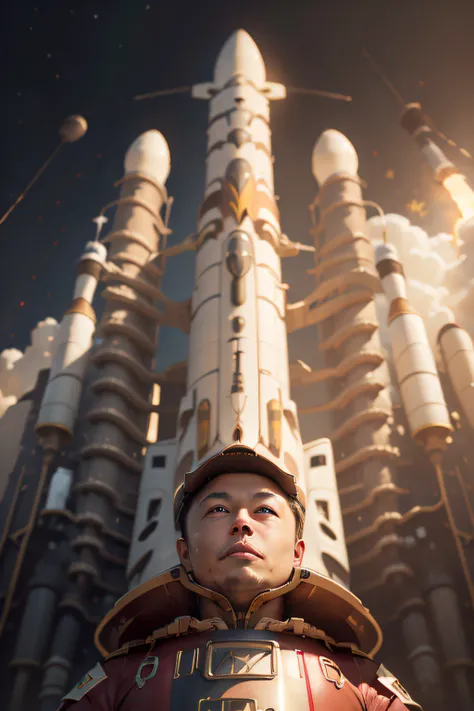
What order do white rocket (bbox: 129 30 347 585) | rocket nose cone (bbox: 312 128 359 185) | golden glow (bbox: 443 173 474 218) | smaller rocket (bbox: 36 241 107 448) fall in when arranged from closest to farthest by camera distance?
white rocket (bbox: 129 30 347 585) < smaller rocket (bbox: 36 241 107 448) < rocket nose cone (bbox: 312 128 359 185) < golden glow (bbox: 443 173 474 218)

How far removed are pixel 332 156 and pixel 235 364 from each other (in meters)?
14.2

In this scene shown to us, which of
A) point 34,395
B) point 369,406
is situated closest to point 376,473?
point 369,406

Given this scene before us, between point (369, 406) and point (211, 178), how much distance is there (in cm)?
823

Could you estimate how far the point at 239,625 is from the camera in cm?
400

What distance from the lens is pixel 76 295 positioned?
55.2 feet

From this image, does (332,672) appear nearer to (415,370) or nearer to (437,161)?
(415,370)

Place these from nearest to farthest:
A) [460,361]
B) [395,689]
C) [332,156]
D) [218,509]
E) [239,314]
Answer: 1. [395,689]
2. [218,509]
3. [239,314]
4. [460,361]
5. [332,156]

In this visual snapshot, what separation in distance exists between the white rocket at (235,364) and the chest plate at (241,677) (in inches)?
180

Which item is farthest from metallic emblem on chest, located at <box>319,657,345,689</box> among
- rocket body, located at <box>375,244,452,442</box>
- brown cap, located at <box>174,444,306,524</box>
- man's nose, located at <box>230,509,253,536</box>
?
rocket body, located at <box>375,244,452,442</box>

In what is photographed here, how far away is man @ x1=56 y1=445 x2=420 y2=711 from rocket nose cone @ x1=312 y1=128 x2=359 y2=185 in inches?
796

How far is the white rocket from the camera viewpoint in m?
11.2

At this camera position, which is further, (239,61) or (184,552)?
(239,61)

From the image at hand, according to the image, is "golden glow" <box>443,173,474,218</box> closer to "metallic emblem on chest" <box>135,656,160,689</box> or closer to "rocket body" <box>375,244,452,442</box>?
"rocket body" <box>375,244,452,442</box>

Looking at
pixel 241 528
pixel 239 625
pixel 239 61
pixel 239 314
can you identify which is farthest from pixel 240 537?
pixel 239 61
